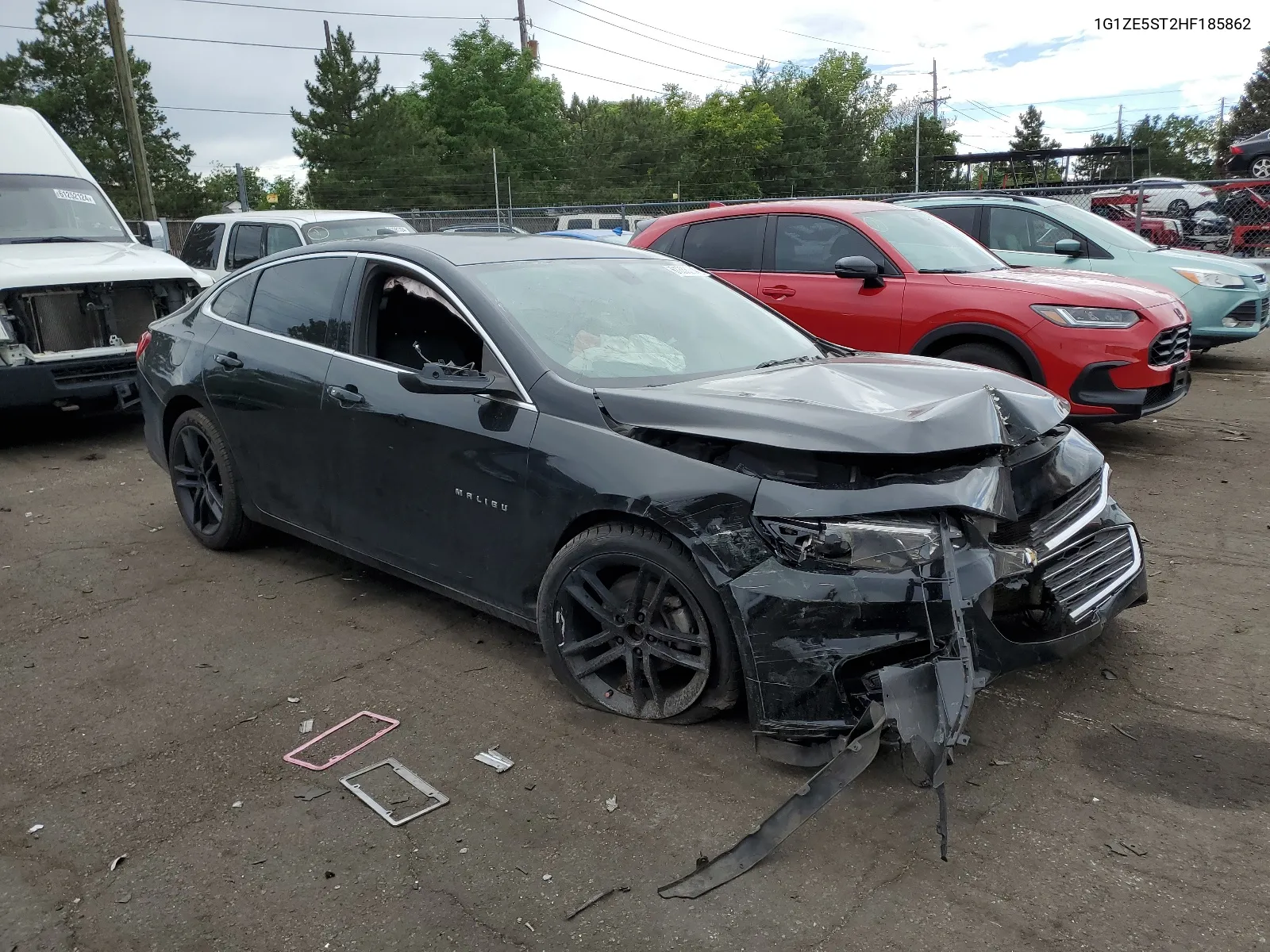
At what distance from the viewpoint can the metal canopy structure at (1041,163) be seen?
19.9 metres

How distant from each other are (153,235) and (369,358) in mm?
7236

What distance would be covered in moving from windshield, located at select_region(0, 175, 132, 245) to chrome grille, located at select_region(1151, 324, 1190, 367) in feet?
28.6

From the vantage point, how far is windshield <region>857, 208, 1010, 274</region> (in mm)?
7273

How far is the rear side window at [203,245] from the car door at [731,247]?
6.15 meters

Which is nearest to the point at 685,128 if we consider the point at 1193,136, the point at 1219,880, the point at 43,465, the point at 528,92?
the point at 528,92

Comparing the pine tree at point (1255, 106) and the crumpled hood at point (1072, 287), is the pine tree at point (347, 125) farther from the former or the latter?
the pine tree at point (1255, 106)

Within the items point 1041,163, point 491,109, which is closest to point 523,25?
point 491,109

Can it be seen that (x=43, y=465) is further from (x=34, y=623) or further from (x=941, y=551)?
(x=941, y=551)

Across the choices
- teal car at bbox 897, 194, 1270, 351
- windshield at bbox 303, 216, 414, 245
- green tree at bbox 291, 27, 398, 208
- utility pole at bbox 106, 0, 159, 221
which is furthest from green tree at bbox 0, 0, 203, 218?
teal car at bbox 897, 194, 1270, 351

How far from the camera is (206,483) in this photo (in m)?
5.25

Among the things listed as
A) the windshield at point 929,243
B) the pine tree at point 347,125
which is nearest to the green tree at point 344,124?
the pine tree at point 347,125

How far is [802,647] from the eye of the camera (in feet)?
9.55

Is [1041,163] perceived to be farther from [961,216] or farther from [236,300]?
[236,300]

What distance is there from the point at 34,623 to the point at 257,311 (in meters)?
1.73
